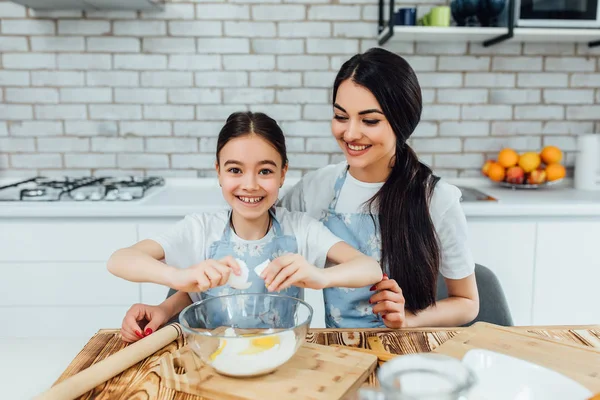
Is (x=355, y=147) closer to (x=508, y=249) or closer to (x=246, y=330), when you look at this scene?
(x=246, y=330)

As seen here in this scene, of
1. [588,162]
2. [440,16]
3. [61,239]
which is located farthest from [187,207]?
[588,162]

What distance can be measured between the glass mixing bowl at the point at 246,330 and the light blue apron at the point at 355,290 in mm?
450

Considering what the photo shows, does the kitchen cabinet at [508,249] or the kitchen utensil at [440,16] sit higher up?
the kitchen utensil at [440,16]

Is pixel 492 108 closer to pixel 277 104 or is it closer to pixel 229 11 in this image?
pixel 277 104

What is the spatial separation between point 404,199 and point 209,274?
0.60m

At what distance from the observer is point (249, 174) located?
1150 mm

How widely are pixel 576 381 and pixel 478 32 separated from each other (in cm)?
169

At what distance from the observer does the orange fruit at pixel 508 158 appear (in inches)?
91.7

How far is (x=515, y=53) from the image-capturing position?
7.98 feet

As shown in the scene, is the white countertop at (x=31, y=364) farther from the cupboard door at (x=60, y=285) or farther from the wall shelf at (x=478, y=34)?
the wall shelf at (x=478, y=34)

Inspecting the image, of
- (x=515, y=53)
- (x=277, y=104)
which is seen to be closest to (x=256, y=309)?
(x=277, y=104)

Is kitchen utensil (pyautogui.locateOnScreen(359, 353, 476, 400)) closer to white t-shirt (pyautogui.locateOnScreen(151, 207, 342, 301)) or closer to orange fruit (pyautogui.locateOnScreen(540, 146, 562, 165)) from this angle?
white t-shirt (pyautogui.locateOnScreen(151, 207, 342, 301))

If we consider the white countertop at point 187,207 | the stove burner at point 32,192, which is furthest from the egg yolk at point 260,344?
the stove burner at point 32,192

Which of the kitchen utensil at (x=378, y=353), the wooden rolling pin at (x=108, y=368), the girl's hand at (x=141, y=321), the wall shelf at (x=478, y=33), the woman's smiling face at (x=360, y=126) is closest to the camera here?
the wooden rolling pin at (x=108, y=368)
